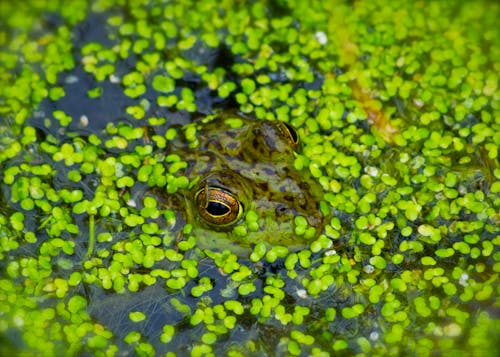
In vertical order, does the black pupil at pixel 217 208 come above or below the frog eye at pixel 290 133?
below

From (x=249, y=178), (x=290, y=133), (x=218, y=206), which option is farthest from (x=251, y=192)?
(x=290, y=133)

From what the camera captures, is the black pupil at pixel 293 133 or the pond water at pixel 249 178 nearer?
the pond water at pixel 249 178

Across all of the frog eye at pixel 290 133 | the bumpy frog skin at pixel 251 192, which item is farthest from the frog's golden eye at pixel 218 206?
the frog eye at pixel 290 133

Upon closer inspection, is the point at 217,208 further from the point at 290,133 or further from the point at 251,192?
the point at 290,133

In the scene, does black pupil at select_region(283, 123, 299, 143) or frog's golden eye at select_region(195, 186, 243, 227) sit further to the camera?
black pupil at select_region(283, 123, 299, 143)

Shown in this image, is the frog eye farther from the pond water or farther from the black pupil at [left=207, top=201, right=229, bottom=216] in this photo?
the black pupil at [left=207, top=201, right=229, bottom=216]

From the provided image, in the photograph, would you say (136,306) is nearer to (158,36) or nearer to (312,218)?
(312,218)

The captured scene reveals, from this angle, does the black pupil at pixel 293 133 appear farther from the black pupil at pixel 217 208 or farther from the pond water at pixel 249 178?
the black pupil at pixel 217 208

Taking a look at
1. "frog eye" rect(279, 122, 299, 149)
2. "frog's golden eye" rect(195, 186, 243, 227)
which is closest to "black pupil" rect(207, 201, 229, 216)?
"frog's golden eye" rect(195, 186, 243, 227)
